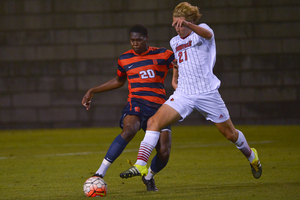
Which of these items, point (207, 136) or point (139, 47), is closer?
point (139, 47)

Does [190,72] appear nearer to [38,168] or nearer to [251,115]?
[38,168]

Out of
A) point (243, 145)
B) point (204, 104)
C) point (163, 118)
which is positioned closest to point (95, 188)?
point (163, 118)

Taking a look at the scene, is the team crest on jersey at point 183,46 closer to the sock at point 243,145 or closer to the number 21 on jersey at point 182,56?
the number 21 on jersey at point 182,56

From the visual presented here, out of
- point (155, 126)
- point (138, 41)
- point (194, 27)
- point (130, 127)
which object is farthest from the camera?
point (138, 41)

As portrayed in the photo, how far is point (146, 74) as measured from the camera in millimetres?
4199

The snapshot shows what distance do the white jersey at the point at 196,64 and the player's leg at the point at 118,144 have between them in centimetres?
55

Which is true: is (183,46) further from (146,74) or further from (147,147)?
(147,147)

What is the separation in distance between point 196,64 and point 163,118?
593 mm

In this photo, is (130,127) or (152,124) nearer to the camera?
(152,124)

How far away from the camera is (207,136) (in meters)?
9.57

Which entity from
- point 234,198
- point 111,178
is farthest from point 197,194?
point 111,178

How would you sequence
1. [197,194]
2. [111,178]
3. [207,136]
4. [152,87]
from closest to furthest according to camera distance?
1. [197,194]
2. [152,87]
3. [111,178]
4. [207,136]

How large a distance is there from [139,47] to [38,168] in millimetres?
2439

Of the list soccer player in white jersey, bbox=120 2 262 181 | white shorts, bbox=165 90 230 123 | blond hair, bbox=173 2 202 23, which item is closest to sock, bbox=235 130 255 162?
soccer player in white jersey, bbox=120 2 262 181
